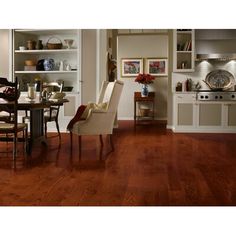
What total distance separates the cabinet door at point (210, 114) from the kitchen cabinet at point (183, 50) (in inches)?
35.5

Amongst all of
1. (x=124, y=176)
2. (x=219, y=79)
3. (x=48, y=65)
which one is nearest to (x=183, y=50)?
(x=219, y=79)

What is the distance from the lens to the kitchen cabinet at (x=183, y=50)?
7.88m

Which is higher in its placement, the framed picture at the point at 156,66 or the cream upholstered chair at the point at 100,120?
the framed picture at the point at 156,66

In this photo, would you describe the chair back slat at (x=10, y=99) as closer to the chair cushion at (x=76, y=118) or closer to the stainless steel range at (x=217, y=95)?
the chair cushion at (x=76, y=118)

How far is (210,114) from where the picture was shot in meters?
7.73

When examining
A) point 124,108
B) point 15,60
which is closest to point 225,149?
point 15,60

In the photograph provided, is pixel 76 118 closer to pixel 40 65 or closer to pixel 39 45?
pixel 40 65

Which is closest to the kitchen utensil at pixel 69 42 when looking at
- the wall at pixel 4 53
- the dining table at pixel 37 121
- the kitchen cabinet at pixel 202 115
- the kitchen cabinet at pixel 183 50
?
the wall at pixel 4 53

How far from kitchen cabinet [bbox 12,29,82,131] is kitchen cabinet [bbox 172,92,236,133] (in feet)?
7.10

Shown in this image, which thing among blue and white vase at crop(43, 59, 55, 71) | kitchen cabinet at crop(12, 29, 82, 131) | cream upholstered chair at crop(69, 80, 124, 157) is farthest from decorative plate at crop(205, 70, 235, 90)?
cream upholstered chair at crop(69, 80, 124, 157)
